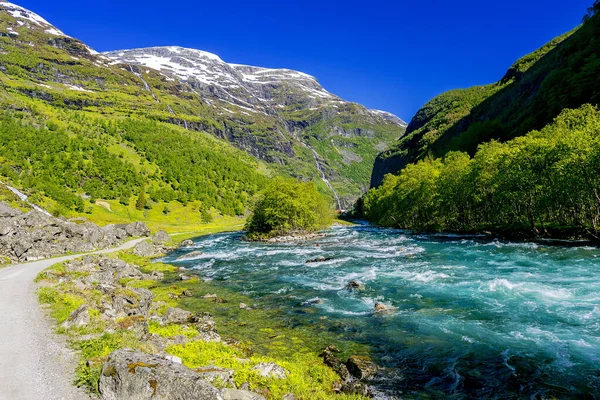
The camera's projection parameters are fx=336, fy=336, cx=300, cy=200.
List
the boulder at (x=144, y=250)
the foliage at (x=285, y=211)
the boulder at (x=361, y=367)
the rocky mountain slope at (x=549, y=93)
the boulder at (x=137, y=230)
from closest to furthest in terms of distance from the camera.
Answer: the boulder at (x=361, y=367), the boulder at (x=144, y=250), the foliage at (x=285, y=211), the boulder at (x=137, y=230), the rocky mountain slope at (x=549, y=93)

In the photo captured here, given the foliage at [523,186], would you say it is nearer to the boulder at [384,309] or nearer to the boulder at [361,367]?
the boulder at [384,309]

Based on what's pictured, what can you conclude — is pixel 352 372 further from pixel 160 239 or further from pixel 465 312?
pixel 160 239

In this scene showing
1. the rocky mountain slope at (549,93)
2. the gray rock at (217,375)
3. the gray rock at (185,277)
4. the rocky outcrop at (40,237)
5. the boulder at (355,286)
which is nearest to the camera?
the gray rock at (217,375)

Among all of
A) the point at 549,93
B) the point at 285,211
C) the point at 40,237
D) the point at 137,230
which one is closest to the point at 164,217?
the point at 137,230

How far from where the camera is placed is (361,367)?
17734 mm

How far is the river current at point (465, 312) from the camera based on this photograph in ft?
53.8

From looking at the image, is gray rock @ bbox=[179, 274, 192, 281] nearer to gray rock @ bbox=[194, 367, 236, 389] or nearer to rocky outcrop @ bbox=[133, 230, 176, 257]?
rocky outcrop @ bbox=[133, 230, 176, 257]

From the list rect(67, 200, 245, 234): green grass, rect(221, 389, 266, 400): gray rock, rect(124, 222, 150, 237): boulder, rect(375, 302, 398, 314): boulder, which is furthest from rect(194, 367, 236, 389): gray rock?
rect(67, 200, 245, 234): green grass

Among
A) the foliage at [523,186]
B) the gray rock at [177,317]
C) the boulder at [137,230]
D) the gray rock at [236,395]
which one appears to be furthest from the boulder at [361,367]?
the boulder at [137,230]

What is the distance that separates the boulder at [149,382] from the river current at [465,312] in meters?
8.93

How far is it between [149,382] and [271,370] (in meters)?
5.42

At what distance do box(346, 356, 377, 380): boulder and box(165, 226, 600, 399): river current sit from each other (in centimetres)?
70

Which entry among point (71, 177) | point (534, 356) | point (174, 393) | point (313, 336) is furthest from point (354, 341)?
point (71, 177)

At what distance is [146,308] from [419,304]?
2233cm
